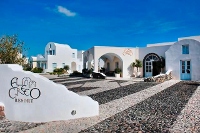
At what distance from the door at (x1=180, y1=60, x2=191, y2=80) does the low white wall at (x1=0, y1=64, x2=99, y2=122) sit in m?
15.5

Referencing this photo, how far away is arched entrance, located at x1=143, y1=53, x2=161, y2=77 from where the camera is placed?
65.9ft

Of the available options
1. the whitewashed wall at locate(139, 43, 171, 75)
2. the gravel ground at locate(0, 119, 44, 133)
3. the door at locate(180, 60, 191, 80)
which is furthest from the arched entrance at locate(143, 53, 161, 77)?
the gravel ground at locate(0, 119, 44, 133)

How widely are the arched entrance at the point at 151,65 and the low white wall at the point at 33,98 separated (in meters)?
16.6

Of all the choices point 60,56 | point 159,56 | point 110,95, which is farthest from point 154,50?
point 60,56

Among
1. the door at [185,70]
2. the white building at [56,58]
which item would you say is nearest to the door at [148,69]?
the door at [185,70]

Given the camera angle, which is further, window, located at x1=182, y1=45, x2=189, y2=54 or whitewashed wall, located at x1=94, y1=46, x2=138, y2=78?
whitewashed wall, located at x1=94, y1=46, x2=138, y2=78

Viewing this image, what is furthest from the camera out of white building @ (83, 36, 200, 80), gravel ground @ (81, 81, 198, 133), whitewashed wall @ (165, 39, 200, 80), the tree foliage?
white building @ (83, 36, 200, 80)

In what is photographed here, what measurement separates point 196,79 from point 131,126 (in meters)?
15.5

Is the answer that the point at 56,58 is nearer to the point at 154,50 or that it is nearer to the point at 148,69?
the point at 148,69

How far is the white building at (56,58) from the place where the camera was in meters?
36.5

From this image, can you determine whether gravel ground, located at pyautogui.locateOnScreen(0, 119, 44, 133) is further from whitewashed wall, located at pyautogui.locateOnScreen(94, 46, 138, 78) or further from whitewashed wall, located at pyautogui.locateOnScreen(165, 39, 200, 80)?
whitewashed wall, located at pyautogui.locateOnScreen(94, 46, 138, 78)

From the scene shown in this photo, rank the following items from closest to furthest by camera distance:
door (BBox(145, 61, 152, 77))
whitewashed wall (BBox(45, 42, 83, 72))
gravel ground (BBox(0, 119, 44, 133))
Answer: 1. gravel ground (BBox(0, 119, 44, 133))
2. door (BBox(145, 61, 152, 77))
3. whitewashed wall (BBox(45, 42, 83, 72))

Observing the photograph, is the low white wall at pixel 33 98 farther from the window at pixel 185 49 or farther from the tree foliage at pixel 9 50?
the window at pixel 185 49

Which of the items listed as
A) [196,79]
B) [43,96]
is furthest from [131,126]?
[196,79]
